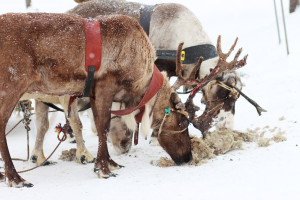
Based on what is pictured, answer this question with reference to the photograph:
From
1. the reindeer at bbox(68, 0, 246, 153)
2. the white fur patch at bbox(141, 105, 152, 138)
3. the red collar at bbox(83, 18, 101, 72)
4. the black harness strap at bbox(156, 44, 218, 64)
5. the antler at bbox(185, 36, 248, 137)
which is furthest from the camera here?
the reindeer at bbox(68, 0, 246, 153)

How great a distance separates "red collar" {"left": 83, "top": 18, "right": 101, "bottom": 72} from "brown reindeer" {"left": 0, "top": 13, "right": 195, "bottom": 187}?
0.04 metres

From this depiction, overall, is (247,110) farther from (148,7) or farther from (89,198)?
(89,198)

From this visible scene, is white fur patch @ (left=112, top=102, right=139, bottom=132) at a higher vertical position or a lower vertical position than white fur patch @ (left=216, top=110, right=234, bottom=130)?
higher

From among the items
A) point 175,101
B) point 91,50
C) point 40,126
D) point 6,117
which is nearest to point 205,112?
point 175,101

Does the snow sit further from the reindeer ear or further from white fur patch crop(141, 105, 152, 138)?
the reindeer ear

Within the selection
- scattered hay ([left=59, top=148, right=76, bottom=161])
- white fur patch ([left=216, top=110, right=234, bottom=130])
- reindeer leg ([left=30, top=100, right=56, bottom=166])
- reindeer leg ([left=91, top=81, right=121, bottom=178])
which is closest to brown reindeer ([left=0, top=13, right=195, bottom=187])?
reindeer leg ([left=91, top=81, right=121, bottom=178])

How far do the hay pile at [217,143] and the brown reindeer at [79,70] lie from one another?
154mm

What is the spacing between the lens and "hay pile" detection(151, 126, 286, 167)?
4207 mm

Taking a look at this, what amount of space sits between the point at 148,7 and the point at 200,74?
1281 mm

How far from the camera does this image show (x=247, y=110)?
25.2 ft

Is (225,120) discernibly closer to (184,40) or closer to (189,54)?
(189,54)

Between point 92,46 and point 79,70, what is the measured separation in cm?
26

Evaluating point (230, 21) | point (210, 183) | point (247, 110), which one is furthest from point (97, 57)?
point (230, 21)

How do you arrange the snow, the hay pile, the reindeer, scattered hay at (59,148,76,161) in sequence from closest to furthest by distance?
the snow → the hay pile → scattered hay at (59,148,76,161) → the reindeer
